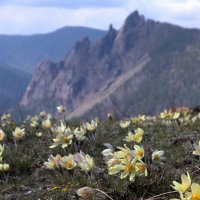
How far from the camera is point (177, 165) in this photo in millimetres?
5645

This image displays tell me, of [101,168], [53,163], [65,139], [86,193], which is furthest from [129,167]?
[65,139]

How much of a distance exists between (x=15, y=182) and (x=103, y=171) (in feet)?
4.06

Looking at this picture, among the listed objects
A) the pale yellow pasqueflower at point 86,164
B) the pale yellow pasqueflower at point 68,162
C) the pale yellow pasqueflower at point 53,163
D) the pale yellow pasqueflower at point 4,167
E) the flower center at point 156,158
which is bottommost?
the pale yellow pasqueflower at point 4,167

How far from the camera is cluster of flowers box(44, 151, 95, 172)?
433cm

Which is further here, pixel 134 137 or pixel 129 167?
pixel 134 137

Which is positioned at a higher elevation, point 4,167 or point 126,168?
point 126,168

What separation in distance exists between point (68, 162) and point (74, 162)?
62 millimetres

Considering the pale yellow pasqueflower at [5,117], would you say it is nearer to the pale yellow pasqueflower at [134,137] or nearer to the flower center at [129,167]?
the pale yellow pasqueflower at [134,137]

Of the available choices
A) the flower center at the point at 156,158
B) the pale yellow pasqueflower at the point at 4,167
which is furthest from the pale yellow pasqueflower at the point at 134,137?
the pale yellow pasqueflower at the point at 4,167

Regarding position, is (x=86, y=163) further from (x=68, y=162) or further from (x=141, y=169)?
(x=141, y=169)

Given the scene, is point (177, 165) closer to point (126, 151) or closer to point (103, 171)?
point (103, 171)

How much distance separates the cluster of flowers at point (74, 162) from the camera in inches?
171

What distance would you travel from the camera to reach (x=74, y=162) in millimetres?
4695

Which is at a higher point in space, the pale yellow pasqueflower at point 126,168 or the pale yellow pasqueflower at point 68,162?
the pale yellow pasqueflower at point 126,168
